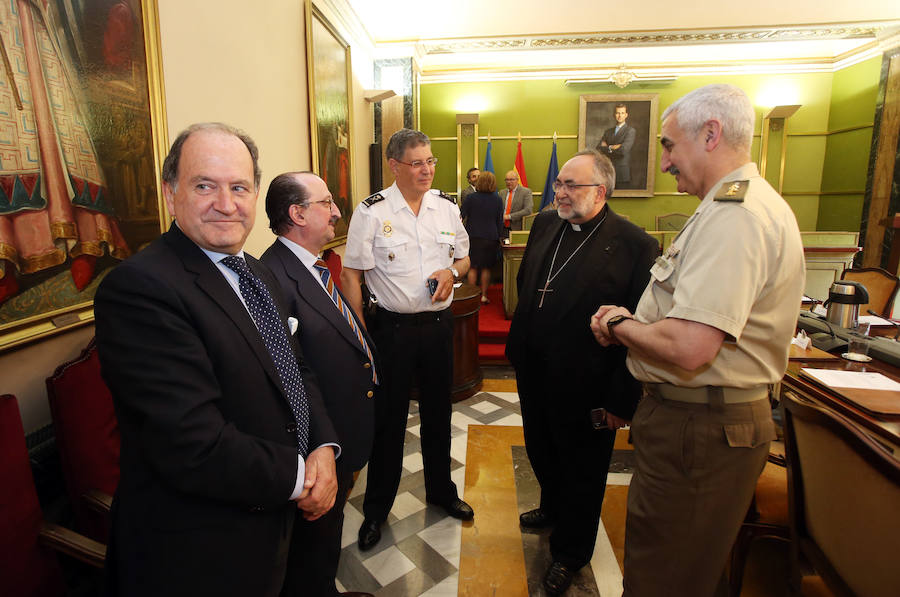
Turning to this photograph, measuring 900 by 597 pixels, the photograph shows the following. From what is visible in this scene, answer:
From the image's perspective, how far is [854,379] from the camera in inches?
76.6

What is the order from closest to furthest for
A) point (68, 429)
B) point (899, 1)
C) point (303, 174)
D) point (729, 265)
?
point (729, 265), point (68, 429), point (303, 174), point (899, 1)

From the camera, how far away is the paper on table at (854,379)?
1.87 m

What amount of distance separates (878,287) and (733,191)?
11.5 ft

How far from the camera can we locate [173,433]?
36.6 inches

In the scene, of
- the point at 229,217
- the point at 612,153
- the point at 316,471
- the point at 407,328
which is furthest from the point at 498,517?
the point at 612,153

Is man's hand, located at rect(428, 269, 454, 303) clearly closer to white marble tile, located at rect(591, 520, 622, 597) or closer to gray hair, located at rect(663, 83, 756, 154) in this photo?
gray hair, located at rect(663, 83, 756, 154)

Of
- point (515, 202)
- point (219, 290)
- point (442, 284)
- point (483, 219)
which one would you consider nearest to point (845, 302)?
point (442, 284)

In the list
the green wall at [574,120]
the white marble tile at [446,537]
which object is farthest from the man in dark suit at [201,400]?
the green wall at [574,120]

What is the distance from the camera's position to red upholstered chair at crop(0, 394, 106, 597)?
123 cm

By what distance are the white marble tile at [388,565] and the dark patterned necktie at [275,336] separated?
3.73 feet

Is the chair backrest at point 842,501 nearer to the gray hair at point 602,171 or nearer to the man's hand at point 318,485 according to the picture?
the gray hair at point 602,171

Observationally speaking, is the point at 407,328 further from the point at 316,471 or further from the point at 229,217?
the point at 229,217

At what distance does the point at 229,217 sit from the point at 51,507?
4.02 feet

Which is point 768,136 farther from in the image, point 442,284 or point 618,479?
point 442,284
